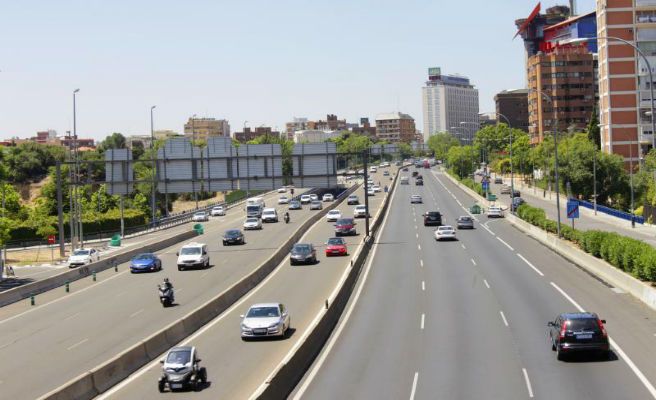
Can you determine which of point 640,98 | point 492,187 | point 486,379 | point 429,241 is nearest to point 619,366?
point 486,379

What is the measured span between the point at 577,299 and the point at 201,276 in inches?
966

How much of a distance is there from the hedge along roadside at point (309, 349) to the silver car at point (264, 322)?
157 centimetres

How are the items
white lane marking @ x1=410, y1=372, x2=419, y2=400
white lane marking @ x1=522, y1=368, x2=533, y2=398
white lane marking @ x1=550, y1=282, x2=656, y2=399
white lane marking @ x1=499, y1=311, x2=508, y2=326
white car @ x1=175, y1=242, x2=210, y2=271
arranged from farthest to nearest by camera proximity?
white car @ x1=175, y1=242, x2=210, y2=271 → white lane marking @ x1=499, y1=311, x2=508, y2=326 → white lane marking @ x1=410, y1=372, x2=419, y2=400 → white lane marking @ x1=522, y1=368, x2=533, y2=398 → white lane marking @ x1=550, y1=282, x2=656, y2=399

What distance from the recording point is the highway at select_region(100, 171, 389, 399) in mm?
24359

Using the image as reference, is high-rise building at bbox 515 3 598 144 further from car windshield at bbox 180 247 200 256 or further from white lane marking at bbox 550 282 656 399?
white lane marking at bbox 550 282 656 399

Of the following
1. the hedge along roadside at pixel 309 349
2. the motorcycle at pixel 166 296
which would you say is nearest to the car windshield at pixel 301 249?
the hedge along roadside at pixel 309 349

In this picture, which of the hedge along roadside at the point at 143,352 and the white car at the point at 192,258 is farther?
the white car at the point at 192,258

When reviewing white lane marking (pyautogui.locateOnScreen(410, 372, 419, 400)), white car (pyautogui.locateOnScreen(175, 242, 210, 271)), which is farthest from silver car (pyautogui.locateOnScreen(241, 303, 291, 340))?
white car (pyautogui.locateOnScreen(175, 242, 210, 271))

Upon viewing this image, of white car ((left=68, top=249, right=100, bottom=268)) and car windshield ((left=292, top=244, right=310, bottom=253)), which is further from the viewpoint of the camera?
white car ((left=68, top=249, right=100, bottom=268))

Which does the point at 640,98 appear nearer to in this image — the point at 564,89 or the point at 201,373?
the point at 564,89

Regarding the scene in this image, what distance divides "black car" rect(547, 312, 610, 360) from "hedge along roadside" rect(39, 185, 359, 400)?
44.2 ft

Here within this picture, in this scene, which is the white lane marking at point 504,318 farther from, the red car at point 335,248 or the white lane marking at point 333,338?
the red car at point 335,248

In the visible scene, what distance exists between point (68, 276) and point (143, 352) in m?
28.4

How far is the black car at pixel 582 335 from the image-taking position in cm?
2569
